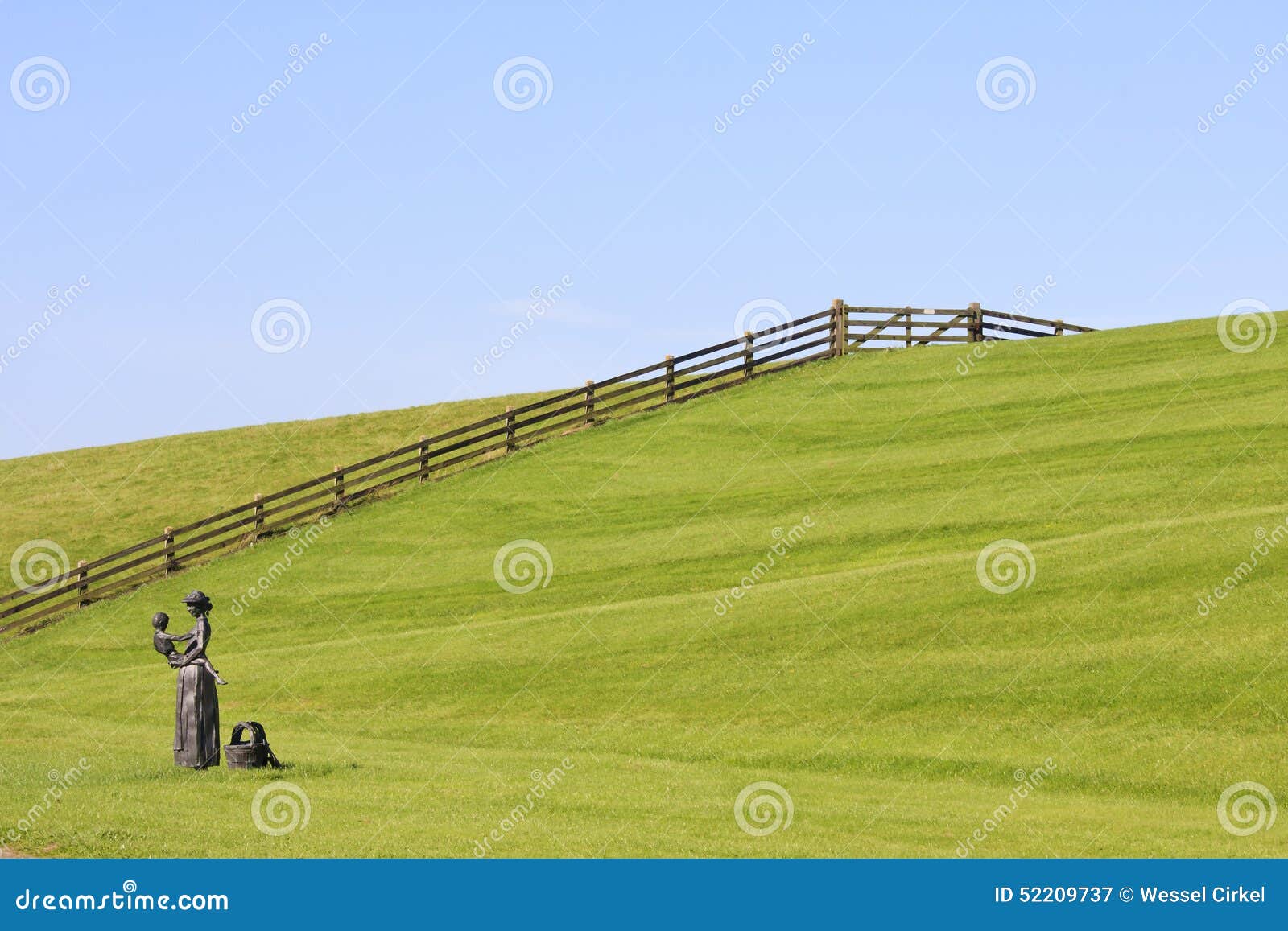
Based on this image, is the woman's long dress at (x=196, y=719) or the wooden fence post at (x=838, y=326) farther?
the wooden fence post at (x=838, y=326)

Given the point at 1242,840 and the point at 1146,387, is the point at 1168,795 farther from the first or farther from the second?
the point at 1146,387

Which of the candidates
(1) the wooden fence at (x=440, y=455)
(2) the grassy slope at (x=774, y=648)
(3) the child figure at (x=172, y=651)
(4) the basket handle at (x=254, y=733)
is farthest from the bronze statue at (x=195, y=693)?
(1) the wooden fence at (x=440, y=455)

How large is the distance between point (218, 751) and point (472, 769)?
3.30m

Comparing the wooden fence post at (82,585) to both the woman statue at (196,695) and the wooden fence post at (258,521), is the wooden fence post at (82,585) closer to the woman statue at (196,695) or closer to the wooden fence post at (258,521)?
the wooden fence post at (258,521)

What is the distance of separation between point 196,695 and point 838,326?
30524 millimetres

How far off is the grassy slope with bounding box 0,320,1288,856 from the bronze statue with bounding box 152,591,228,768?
616 mm

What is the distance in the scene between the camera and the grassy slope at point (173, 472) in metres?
43.5

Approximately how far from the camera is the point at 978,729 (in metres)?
18.7

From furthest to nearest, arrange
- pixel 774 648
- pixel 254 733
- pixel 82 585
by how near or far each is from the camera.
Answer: pixel 82 585, pixel 774 648, pixel 254 733

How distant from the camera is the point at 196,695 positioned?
1614 centimetres

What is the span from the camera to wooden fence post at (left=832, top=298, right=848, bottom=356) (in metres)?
43.2

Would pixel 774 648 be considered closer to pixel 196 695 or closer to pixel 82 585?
pixel 196 695

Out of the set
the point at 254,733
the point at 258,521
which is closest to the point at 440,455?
the point at 258,521

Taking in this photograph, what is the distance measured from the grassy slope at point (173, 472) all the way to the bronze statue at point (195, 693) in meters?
26.1
